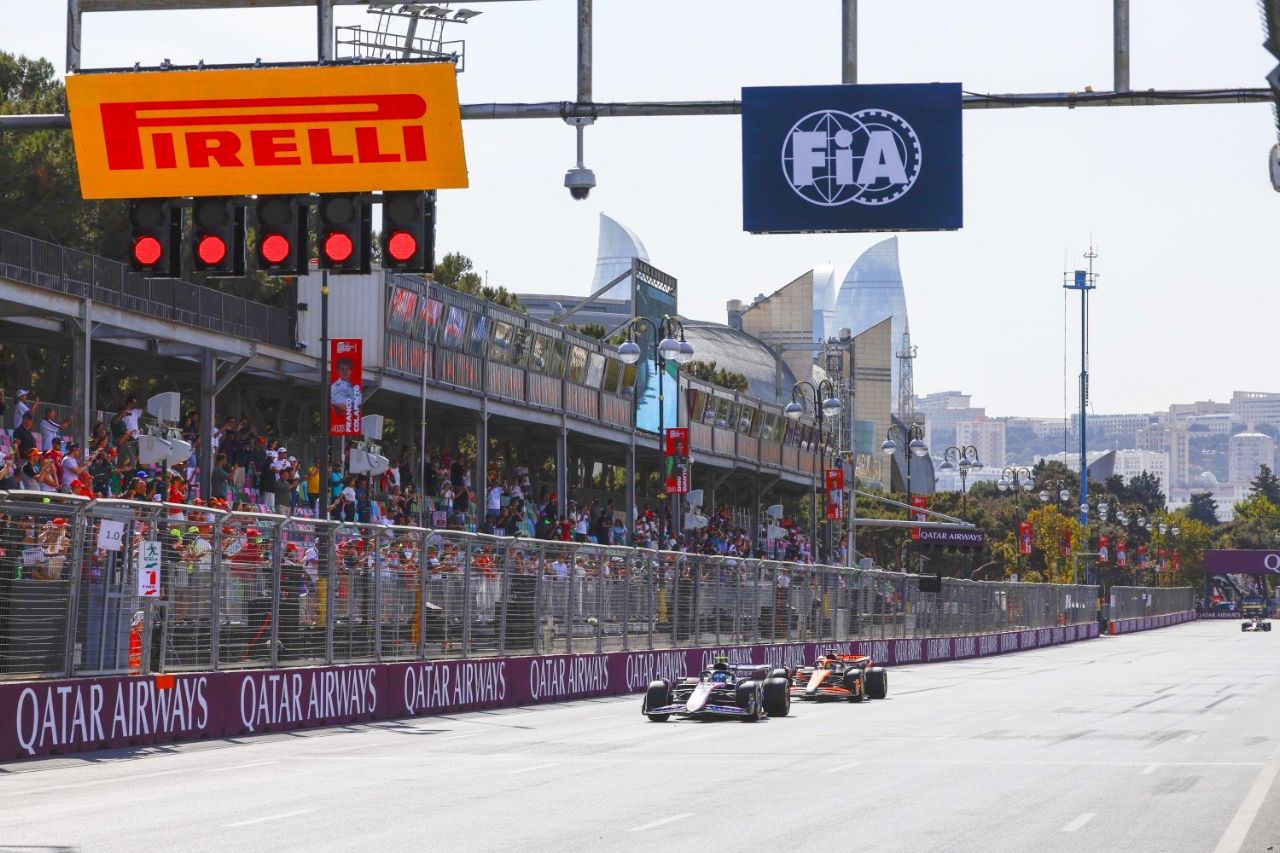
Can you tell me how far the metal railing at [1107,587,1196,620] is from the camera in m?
108

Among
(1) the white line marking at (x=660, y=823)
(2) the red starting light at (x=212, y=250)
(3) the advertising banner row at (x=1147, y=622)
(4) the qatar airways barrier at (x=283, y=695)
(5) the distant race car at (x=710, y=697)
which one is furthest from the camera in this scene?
(3) the advertising banner row at (x=1147, y=622)

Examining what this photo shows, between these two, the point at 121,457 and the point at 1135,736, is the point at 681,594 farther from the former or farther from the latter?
the point at 1135,736

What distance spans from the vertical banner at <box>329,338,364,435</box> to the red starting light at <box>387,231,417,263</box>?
1728 centimetres

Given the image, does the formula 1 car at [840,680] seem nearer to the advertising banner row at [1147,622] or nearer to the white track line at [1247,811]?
the white track line at [1247,811]

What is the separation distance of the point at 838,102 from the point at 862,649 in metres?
37.8

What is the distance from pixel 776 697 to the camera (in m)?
28.8

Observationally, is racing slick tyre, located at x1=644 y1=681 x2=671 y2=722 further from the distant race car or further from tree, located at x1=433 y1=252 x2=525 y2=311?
tree, located at x1=433 y1=252 x2=525 y2=311

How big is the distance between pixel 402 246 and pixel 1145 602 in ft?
357

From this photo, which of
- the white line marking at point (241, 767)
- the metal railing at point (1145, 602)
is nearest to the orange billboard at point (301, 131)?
the white line marking at point (241, 767)

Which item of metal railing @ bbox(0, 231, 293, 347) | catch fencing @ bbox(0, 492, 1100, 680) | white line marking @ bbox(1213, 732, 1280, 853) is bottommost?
white line marking @ bbox(1213, 732, 1280, 853)

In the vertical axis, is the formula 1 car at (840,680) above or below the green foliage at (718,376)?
below

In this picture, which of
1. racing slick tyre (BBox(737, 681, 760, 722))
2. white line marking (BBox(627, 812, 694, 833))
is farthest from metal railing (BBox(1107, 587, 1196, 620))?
white line marking (BBox(627, 812, 694, 833))

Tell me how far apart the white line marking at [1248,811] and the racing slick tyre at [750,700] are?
851 centimetres

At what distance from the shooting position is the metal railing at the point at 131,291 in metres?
33.7
